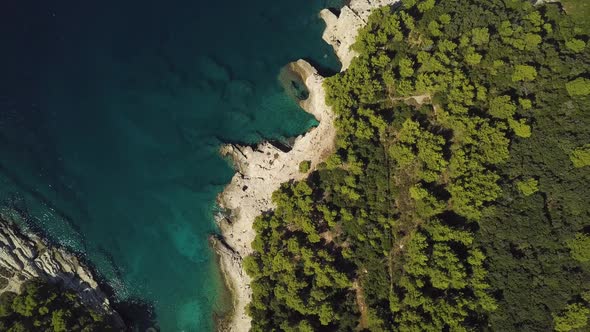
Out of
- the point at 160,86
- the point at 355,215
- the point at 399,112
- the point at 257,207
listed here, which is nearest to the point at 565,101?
the point at 399,112

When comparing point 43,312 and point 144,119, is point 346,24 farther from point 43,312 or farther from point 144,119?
point 43,312

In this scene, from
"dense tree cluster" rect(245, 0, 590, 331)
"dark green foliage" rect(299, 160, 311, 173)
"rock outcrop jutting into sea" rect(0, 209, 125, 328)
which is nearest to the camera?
"dense tree cluster" rect(245, 0, 590, 331)

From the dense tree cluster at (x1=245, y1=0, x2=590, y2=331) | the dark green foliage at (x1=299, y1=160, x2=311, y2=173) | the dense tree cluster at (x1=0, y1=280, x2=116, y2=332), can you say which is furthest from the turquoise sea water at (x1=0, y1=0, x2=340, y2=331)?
the dense tree cluster at (x1=245, y1=0, x2=590, y2=331)

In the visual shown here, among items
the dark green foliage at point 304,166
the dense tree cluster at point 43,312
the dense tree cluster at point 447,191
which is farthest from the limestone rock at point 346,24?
the dense tree cluster at point 43,312

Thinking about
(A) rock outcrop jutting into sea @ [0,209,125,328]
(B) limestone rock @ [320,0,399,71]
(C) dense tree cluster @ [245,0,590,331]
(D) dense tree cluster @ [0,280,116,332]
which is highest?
(B) limestone rock @ [320,0,399,71]

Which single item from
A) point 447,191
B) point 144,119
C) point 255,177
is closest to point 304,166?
point 255,177

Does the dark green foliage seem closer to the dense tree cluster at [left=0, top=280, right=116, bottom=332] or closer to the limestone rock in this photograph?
the limestone rock

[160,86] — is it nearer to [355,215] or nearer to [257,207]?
[257,207]
